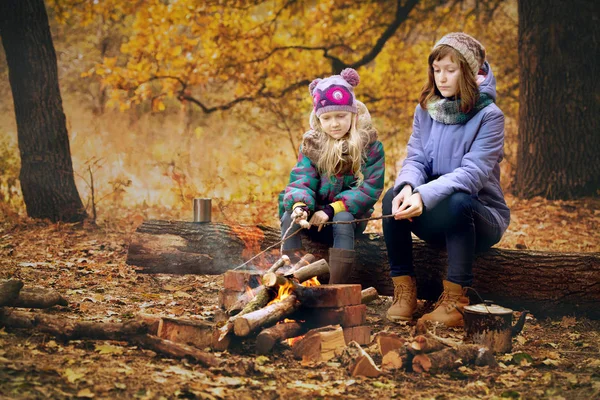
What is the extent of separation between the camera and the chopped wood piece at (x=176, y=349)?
9.98ft

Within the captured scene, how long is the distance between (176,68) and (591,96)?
559cm

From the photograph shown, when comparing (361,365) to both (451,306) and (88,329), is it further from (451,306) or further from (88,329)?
(88,329)

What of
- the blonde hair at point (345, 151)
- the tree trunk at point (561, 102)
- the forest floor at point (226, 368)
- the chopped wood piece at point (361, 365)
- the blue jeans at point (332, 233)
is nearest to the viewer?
the forest floor at point (226, 368)

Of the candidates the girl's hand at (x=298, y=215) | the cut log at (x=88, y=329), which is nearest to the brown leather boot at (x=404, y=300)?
the girl's hand at (x=298, y=215)

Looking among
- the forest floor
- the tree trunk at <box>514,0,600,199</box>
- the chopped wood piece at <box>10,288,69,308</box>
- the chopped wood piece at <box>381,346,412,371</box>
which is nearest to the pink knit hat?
the forest floor

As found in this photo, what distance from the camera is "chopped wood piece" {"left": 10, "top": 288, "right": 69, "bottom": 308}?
12.2ft

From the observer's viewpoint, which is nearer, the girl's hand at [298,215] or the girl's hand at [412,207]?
the girl's hand at [412,207]

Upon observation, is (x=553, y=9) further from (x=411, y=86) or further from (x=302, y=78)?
(x=302, y=78)

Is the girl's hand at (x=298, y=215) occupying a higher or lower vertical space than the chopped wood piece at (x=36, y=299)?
higher

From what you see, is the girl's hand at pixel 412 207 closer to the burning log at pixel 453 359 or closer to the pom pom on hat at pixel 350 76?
the burning log at pixel 453 359

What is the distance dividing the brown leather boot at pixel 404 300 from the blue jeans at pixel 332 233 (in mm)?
388

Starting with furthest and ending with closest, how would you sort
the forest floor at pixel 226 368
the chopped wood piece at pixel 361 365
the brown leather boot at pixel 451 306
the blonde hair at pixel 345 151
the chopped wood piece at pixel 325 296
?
the blonde hair at pixel 345 151 < the brown leather boot at pixel 451 306 < the chopped wood piece at pixel 325 296 < the chopped wood piece at pixel 361 365 < the forest floor at pixel 226 368

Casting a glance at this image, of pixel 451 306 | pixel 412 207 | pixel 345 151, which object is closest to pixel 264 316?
pixel 412 207

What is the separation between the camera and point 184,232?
16.0ft
